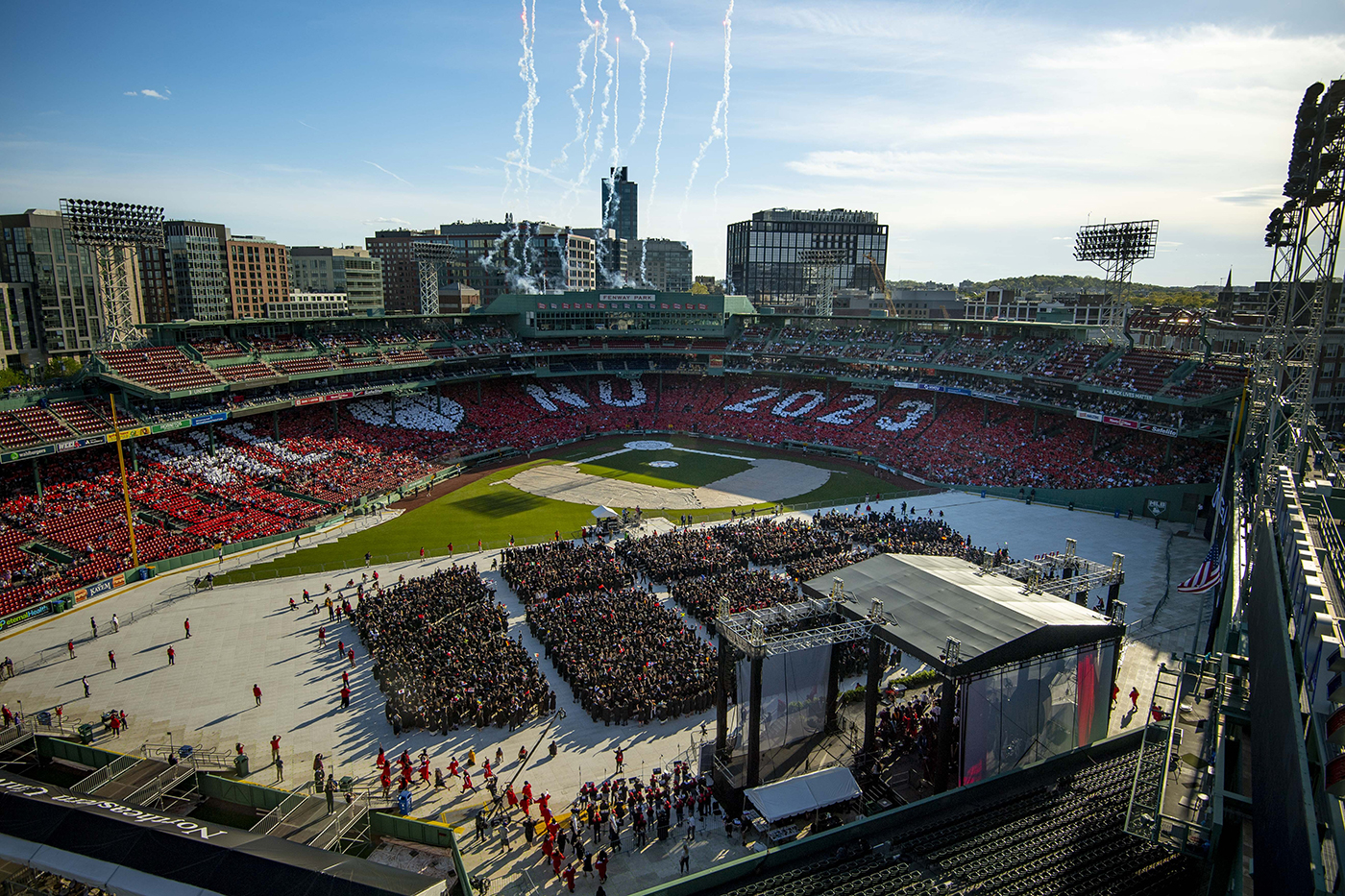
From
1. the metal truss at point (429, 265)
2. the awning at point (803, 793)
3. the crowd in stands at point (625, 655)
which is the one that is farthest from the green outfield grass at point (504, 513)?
the metal truss at point (429, 265)

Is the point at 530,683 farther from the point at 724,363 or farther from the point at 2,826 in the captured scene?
the point at 724,363

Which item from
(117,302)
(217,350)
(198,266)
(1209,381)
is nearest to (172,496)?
(117,302)

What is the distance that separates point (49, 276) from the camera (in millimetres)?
96062

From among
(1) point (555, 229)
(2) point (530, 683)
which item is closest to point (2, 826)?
(2) point (530, 683)

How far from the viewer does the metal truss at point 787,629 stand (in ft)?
56.2

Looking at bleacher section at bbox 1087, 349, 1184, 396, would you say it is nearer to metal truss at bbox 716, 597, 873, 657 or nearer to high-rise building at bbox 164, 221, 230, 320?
metal truss at bbox 716, 597, 873, 657

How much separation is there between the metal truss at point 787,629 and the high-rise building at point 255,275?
12814cm

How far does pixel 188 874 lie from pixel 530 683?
1065cm

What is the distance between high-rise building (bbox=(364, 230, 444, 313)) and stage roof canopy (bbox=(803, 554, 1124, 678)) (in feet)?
430

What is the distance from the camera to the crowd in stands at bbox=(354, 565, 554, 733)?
70.7 ft

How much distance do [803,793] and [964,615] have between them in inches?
223

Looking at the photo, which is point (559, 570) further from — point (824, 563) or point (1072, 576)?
point (1072, 576)

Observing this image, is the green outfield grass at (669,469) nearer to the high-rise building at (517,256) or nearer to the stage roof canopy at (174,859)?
the stage roof canopy at (174,859)

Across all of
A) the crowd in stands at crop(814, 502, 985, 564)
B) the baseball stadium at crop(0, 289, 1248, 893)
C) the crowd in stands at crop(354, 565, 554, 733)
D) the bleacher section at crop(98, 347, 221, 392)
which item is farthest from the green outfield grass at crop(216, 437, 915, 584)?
the bleacher section at crop(98, 347, 221, 392)
